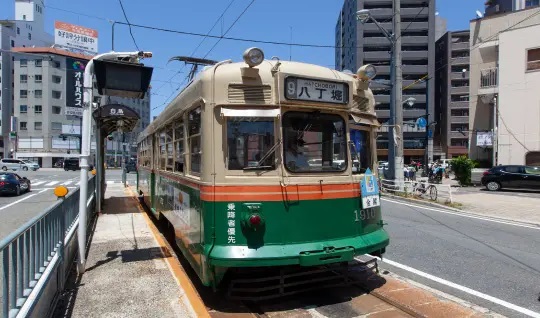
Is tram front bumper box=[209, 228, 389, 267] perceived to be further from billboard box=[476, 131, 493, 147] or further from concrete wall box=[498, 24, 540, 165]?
billboard box=[476, 131, 493, 147]

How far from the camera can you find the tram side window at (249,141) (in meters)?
4.78

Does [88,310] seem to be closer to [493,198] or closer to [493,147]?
[493,198]

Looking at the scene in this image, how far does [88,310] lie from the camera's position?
15.0 ft

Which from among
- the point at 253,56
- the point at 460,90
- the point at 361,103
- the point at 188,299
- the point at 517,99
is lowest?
the point at 188,299

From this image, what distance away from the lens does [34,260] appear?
4020mm

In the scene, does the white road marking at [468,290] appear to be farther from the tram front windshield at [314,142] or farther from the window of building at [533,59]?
the window of building at [533,59]

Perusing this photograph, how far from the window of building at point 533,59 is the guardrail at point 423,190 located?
52.0 feet

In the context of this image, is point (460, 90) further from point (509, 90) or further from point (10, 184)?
point (10, 184)

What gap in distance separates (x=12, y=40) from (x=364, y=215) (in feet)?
296

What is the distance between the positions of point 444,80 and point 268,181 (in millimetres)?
82528

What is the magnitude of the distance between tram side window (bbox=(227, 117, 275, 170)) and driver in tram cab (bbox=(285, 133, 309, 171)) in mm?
210

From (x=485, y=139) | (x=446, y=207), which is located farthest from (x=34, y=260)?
(x=485, y=139)

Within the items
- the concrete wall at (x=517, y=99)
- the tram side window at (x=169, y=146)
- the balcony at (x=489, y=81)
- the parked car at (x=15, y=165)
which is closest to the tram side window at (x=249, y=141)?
the tram side window at (x=169, y=146)

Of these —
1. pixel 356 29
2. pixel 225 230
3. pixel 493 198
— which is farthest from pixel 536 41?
pixel 356 29
